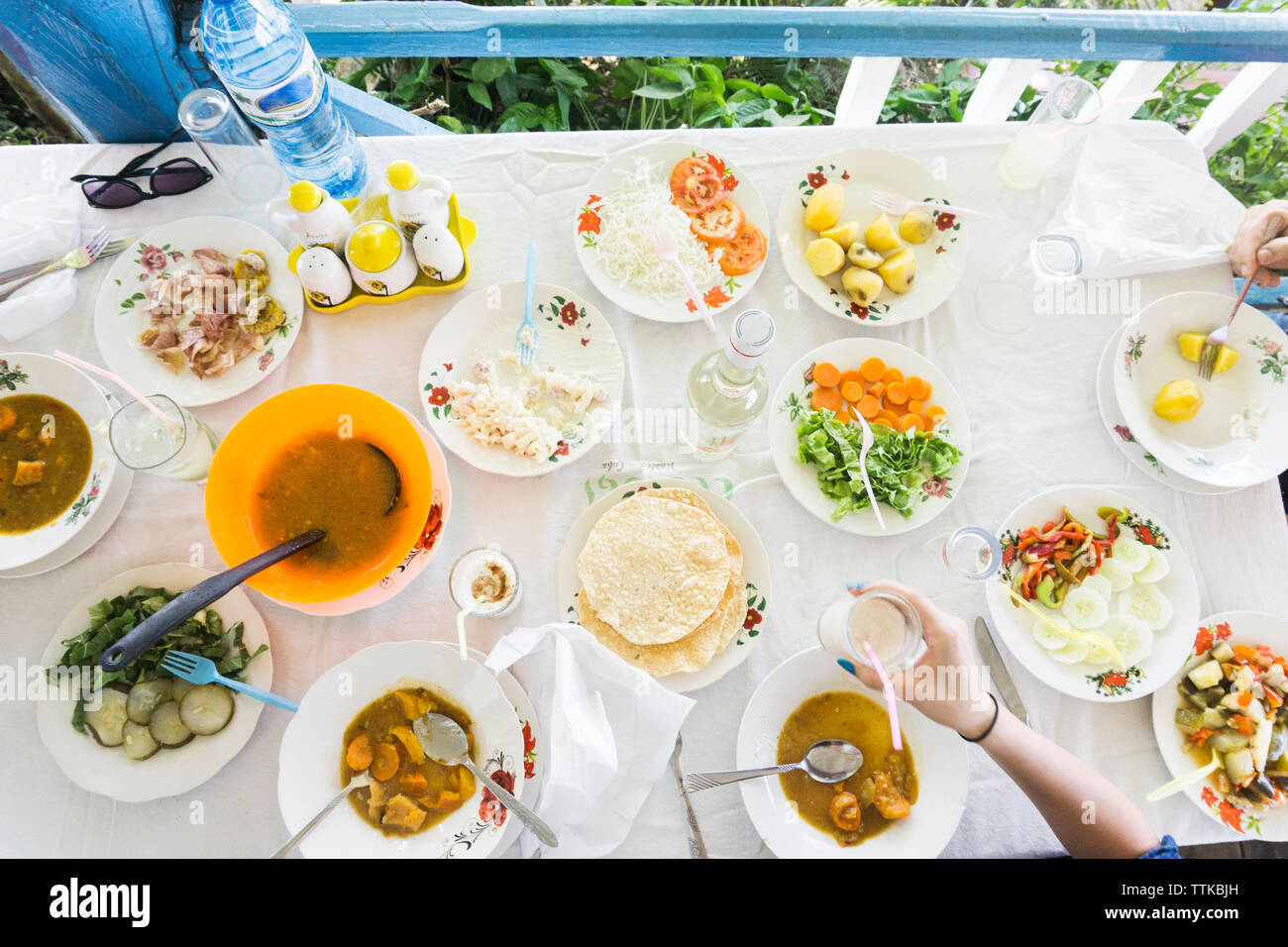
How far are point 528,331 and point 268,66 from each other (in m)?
0.79

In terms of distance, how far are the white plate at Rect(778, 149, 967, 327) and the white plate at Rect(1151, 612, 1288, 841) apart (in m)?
0.95

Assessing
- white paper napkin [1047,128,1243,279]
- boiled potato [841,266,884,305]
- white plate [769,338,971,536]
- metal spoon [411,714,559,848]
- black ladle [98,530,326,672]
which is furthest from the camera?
white paper napkin [1047,128,1243,279]

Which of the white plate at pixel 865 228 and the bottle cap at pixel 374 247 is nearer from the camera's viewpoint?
the bottle cap at pixel 374 247

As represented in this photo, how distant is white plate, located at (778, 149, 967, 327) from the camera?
5.62 feet

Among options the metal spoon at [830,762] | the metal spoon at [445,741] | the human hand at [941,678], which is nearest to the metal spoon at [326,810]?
the metal spoon at [445,741]

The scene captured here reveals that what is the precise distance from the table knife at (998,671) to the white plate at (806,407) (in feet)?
0.89

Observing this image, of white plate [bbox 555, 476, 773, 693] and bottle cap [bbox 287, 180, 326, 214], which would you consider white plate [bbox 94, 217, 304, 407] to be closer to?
bottle cap [bbox 287, 180, 326, 214]

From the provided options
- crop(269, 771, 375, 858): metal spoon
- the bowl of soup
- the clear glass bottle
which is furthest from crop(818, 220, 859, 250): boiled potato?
the bowl of soup

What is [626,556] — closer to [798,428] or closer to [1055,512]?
[798,428]

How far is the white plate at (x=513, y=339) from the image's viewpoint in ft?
5.23

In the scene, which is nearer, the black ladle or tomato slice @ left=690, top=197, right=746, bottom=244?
the black ladle

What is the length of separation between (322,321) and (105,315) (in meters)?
0.45

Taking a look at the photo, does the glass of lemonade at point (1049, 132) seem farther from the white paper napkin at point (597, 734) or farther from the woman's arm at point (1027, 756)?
the white paper napkin at point (597, 734)

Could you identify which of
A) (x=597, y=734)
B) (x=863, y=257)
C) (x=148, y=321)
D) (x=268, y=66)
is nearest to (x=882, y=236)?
(x=863, y=257)
